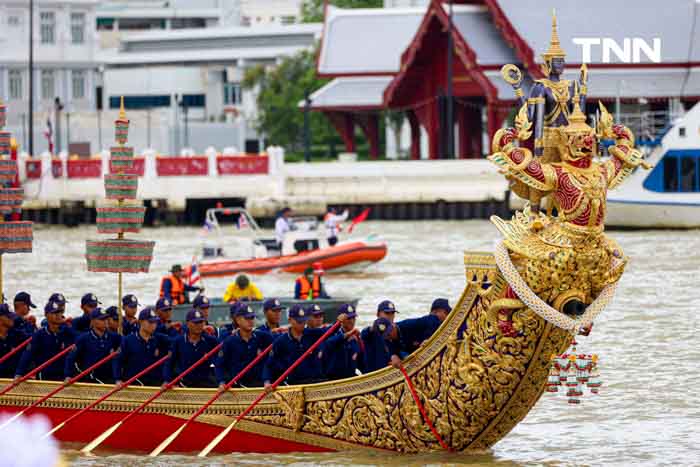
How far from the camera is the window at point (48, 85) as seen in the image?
77062mm

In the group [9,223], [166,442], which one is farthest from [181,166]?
[166,442]

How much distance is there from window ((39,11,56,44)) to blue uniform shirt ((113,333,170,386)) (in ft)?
197

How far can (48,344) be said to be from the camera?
17703 mm

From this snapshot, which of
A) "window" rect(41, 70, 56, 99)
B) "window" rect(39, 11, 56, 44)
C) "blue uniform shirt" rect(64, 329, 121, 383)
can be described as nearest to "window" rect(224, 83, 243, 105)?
"window" rect(41, 70, 56, 99)

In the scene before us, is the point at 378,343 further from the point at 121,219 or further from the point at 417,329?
the point at 121,219

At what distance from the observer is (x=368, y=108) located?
6006cm

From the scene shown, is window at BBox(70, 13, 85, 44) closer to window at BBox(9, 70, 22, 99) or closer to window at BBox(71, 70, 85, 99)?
window at BBox(71, 70, 85, 99)

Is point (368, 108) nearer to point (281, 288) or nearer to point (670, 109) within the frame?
point (670, 109)

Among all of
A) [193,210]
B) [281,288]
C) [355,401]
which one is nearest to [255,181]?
[193,210]

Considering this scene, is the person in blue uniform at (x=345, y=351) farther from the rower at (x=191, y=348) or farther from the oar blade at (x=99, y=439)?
the oar blade at (x=99, y=439)

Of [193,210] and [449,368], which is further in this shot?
[193,210]

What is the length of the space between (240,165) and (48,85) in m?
26.3

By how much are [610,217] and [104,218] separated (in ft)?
95.0

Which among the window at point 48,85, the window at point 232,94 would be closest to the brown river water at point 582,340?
the window at point 48,85
